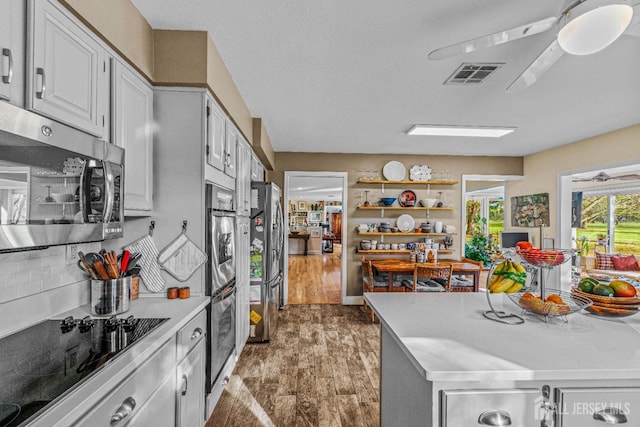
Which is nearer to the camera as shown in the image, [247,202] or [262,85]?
[262,85]

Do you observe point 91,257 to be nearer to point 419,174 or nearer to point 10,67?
point 10,67

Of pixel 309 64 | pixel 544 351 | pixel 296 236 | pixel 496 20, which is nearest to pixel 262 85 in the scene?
pixel 309 64

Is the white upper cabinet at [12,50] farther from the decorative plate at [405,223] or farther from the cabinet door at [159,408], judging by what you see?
the decorative plate at [405,223]

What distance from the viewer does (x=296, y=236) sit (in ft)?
39.9

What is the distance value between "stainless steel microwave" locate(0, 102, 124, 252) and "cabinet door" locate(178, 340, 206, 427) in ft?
2.43

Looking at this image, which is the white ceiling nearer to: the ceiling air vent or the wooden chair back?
the ceiling air vent

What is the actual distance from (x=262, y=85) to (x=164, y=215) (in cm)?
133

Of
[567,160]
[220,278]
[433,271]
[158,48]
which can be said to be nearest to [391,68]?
[158,48]

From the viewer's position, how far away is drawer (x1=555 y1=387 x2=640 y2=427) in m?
1.08

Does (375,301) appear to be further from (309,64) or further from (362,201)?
(362,201)

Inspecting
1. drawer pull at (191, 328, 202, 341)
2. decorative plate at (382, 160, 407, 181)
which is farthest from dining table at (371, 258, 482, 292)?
drawer pull at (191, 328, 202, 341)

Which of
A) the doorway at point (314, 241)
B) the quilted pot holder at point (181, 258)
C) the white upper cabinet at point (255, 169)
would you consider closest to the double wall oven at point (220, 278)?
the quilted pot holder at point (181, 258)

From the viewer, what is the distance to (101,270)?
5.38 ft

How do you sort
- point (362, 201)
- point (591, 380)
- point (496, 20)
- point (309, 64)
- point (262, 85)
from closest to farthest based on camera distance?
1. point (591, 380)
2. point (496, 20)
3. point (309, 64)
4. point (262, 85)
5. point (362, 201)
